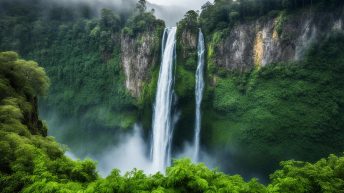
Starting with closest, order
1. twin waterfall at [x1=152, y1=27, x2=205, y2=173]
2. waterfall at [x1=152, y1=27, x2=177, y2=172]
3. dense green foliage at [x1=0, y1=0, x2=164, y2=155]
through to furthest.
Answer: waterfall at [x1=152, y1=27, x2=177, y2=172] → twin waterfall at [x1=152, y1=27, x2=205, y2=173] → dense green foliage at [x1=0, y1=0, x2=164, y2=155]

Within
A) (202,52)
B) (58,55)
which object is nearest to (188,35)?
(202,52)

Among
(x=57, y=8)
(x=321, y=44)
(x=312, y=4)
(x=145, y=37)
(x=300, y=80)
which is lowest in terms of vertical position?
(x=300, y=80)

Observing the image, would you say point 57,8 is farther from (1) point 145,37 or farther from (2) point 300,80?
(2) point 300,80

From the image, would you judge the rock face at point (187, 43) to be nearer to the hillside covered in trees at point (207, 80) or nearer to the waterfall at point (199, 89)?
the hillside covered in trees at point (207, 80)

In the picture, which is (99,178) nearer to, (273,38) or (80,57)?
(273,38)

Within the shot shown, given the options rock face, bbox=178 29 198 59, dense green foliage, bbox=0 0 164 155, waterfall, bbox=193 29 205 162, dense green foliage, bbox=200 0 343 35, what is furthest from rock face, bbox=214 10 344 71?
dense green foliage, bbox=0 0 164 155

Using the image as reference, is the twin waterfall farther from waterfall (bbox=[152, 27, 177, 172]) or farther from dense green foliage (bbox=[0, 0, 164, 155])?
dense green foliage (bbox=[0, 0, 164, 155])
